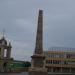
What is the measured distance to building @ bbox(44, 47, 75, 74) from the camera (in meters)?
87.6

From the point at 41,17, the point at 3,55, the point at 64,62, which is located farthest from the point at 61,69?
the point at 41,17

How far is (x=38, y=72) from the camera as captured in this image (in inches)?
1321

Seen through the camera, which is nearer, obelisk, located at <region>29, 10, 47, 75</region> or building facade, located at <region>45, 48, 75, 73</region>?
obelisk, located at <region>29, 10, 47, 75</region>

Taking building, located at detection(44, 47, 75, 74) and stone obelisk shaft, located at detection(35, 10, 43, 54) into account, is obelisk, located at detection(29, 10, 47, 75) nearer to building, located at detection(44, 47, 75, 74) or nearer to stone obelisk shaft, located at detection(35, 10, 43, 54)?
stone obelisk shaft, located at detection(35, 10, 43, 54)

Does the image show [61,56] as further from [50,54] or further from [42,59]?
[42,59]

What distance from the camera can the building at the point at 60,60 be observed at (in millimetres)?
87625

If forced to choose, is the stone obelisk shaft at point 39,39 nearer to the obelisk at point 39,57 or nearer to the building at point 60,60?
the obelisk at point 39,57

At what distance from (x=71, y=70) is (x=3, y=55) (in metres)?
26.2

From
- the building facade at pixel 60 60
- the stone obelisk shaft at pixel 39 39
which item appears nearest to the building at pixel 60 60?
the building facade at pixel 60 60

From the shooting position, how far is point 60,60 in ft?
288

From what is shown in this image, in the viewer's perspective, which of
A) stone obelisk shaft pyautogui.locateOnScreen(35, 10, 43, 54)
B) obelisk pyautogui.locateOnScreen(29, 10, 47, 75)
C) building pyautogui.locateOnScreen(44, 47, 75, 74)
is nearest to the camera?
obelisk pyautogui.locateOnScreen(29, 10, 47, 75)

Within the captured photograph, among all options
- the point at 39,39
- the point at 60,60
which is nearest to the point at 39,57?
the point at 39,39

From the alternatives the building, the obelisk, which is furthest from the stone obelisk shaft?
the building

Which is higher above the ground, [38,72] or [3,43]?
[3,43]
